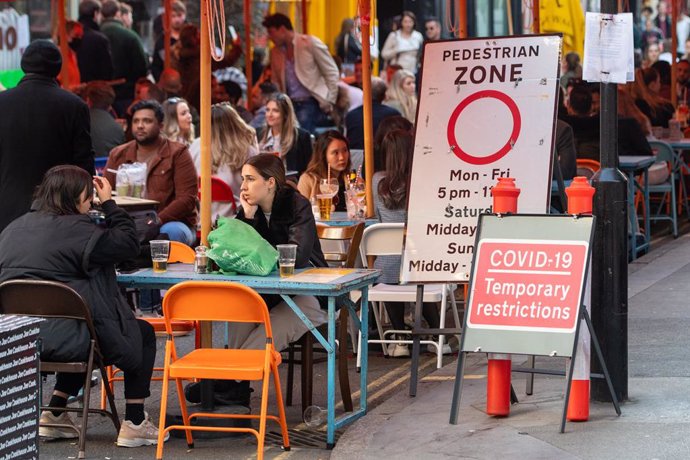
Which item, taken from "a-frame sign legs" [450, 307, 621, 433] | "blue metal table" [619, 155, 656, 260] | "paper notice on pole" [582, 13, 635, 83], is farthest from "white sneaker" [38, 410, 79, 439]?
"blue metal table" [619, 155, 656, 260]

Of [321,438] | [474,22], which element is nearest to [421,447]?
[321,438]

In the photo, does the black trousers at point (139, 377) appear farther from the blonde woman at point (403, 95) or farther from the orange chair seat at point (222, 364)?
the blonde woman at point (403, 95)

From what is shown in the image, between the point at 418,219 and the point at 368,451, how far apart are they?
1.75 m

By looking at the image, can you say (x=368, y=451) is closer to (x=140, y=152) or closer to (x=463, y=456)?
(x=463, y=456)

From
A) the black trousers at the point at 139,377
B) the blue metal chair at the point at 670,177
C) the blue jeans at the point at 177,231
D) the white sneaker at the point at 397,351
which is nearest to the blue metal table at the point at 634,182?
the blue metal chair at the point at 670,177

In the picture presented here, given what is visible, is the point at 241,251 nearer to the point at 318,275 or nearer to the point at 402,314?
the point at 318,275

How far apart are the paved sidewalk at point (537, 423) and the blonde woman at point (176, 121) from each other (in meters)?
4.35

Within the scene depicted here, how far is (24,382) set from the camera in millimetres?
5633

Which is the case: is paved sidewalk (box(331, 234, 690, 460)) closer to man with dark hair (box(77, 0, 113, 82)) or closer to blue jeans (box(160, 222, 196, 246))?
blue jeans (box(160, 222, 196, 246))

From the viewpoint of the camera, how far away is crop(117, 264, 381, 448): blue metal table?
679 cm

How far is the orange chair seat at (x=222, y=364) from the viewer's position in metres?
6.45

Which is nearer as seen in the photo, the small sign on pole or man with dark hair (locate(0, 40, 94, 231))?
the small sign on pole

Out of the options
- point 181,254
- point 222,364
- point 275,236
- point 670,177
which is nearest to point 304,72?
point 670,177

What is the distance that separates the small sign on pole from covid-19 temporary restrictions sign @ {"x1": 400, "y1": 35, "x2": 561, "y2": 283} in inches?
27.4
